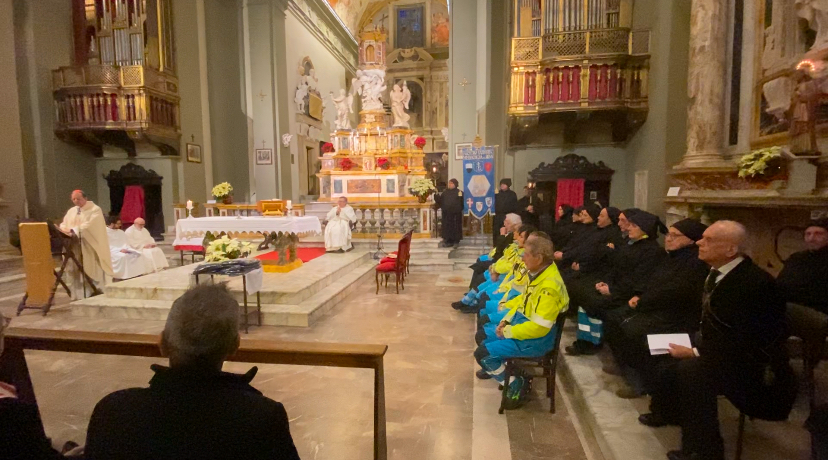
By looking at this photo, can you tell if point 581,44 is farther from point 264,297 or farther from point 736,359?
point 736,359

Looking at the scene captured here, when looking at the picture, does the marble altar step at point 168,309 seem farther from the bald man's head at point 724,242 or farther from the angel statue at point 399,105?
the angel statue at point 399,105

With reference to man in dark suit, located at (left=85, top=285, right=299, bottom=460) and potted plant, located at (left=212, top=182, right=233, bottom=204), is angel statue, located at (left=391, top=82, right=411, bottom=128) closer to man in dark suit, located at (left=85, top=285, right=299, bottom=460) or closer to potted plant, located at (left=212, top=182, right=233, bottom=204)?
potted plant, located at (left=212, top=182, right=233, bottom=204)

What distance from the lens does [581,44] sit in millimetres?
8898

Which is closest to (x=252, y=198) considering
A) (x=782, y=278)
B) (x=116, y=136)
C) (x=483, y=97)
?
(x=116, y=136)

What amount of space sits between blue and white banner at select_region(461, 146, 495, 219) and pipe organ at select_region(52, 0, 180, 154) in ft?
25.8

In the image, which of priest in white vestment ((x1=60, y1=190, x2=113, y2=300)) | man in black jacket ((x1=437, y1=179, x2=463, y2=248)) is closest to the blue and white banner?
man in black jacket ((x1=437, y1=179, x2=463, y2=248))

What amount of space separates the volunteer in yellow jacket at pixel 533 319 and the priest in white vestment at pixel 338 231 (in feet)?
21.6

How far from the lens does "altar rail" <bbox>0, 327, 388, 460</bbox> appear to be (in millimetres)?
2055

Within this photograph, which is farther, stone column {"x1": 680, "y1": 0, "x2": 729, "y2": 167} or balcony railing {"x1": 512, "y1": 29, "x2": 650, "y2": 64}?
balcony railing {"x1": 512, "y1": 29, "x2": 650, "y2": 64}

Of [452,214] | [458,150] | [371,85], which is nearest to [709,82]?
[452,214]

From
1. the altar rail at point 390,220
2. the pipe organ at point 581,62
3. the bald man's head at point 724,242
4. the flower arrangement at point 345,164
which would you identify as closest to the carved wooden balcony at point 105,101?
the flower arrangement at point 345,164

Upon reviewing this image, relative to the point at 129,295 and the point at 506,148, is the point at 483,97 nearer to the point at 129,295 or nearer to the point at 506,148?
the point at 506,148

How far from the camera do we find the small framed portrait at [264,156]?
15.0m

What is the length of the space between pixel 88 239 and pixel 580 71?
9112mm
